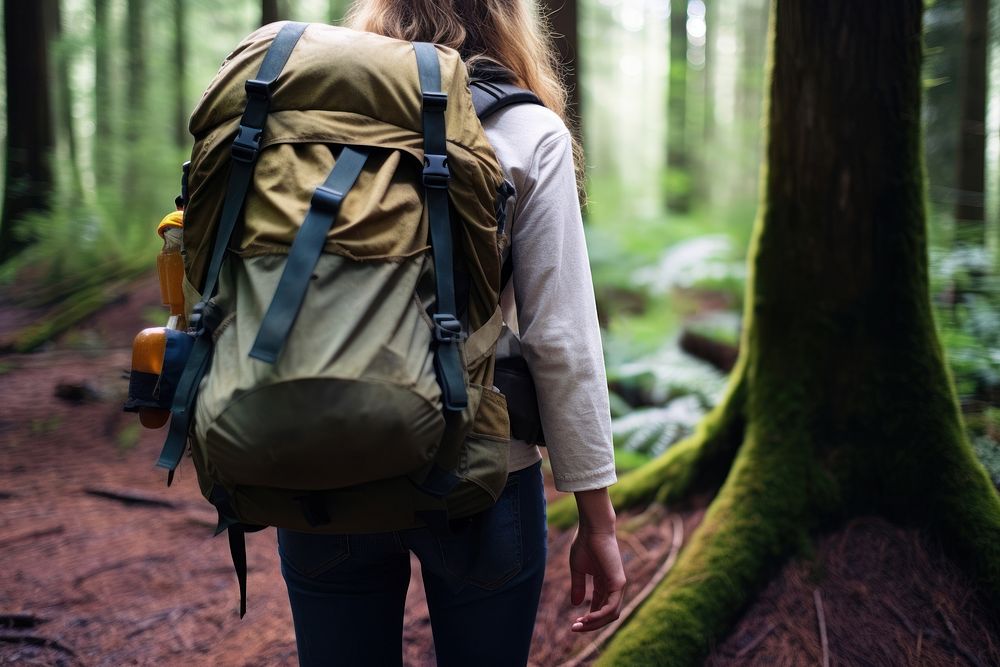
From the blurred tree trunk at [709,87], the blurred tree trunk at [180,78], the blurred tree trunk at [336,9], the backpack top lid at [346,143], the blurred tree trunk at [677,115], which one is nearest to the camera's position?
the backpack top lid at [346,143]

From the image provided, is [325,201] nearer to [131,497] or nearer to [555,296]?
[555,296]

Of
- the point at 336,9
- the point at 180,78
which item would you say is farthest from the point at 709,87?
the point at 180,78

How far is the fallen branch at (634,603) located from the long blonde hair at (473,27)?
7.15 ft

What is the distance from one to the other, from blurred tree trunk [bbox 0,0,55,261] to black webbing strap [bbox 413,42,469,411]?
6.51m

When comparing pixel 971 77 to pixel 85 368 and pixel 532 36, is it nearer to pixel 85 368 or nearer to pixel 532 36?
pixel 532 36

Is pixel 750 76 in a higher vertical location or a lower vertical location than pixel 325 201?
higher

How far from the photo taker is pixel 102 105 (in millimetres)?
10234

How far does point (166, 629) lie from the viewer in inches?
126

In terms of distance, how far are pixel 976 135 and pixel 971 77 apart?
527 mm

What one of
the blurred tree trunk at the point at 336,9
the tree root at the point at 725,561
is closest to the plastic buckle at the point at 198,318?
the tree root at the point at 725,561

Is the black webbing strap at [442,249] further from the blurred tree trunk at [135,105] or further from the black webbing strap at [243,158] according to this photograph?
the blurred tree trunk at [135,105]

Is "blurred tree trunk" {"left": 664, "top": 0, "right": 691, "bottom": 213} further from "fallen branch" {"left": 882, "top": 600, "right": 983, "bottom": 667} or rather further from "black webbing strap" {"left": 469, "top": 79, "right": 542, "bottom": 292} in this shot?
"black webbing strap" {"left": 469, "top": 79, "right": 542, "bottom": 292}

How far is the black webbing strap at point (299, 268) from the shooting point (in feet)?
3.81

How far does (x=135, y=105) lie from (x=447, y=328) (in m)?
10.7
